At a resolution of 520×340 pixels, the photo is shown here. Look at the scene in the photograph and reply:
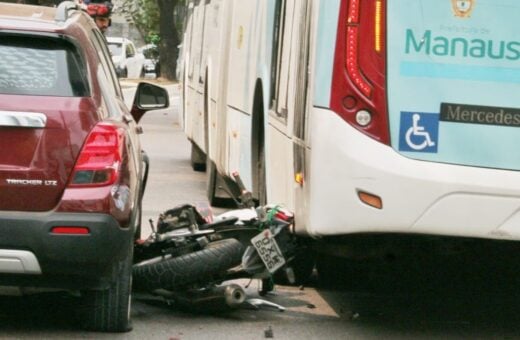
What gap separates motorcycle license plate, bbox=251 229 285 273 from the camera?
7867 millimetres

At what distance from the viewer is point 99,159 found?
6.84 meters

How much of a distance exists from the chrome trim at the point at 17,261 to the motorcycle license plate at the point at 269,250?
1553 millimetres

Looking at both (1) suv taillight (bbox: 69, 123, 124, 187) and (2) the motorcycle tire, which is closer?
(1) suv taillight (bbox: 69, 123, 124, 187)

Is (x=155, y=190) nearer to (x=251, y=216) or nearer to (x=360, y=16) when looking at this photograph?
(x=251, y=216)

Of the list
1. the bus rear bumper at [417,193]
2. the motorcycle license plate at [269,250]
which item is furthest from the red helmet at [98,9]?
the bus rear bumper at [417,193]

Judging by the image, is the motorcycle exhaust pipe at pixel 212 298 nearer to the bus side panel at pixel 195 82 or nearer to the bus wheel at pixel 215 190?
the bus wheel at pixel 215 190

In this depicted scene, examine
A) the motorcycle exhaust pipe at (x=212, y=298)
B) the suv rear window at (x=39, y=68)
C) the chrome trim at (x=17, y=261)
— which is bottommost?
the motorcycle exhaust pipe at (x=212, y=298)

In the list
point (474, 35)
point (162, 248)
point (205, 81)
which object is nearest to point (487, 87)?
point (474, 35)

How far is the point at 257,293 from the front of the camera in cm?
886

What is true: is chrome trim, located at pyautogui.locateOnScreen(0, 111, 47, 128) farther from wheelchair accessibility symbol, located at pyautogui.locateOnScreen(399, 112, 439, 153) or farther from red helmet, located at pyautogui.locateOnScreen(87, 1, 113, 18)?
red helmet, located at pyautogui.locateOnScreen(87, 1, 113, 18)

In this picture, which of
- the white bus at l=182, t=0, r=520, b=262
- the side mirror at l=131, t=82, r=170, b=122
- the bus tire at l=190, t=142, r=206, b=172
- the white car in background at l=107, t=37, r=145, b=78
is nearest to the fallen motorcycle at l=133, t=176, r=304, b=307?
the white bus at l=182, t=0, r=520, b=262

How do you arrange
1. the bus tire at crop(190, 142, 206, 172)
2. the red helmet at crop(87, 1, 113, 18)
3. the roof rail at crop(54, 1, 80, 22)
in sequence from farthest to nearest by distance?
the red helmet at crop(87, 1, 113, 18)
the bus tire at crop(190, 142, 206, 172)
the roof rail at crop(54, 1, 80, 22)

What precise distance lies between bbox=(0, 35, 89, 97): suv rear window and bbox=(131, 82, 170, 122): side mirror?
203 cm

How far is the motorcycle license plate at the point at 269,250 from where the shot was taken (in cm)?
787
